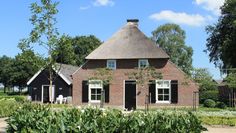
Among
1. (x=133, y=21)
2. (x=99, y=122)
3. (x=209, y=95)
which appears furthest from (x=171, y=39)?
(x=99, y=122)

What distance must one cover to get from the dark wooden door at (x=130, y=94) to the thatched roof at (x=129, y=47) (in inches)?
87.3

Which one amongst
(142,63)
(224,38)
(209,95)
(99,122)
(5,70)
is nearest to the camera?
(99,122)

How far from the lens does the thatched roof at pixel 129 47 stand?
123ft

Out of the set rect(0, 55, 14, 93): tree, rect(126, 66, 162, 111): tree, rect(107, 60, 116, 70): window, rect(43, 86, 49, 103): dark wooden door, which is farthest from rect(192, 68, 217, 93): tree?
rect(0, 55, 14, 93): tree

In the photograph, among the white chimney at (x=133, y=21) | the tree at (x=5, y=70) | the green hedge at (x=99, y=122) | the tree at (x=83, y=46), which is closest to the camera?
the green hedge at (x=99, y=122)

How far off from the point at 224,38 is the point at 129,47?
17452 mm

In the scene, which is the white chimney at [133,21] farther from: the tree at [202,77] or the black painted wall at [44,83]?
the black painted wall at [44,83]

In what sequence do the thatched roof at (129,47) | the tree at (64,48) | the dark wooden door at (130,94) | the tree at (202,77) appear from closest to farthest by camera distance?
the tree at (64,48)
the tree at (202,77)
the dark wooden door at (130,94)
the thatched roof at (129,47)

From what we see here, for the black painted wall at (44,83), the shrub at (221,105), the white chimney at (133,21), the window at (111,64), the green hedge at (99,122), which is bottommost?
the shrub at (221,105)

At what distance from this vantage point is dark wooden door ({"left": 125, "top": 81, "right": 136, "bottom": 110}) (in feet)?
122

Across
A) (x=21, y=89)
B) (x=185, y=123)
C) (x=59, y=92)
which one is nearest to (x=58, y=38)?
(x=185, y=123)

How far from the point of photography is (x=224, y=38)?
2036 inches

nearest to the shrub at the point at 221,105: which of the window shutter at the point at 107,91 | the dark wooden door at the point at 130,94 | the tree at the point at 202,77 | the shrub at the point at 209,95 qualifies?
the tree at the point at 202,77

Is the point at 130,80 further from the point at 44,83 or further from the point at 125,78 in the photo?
the point at 44,83
